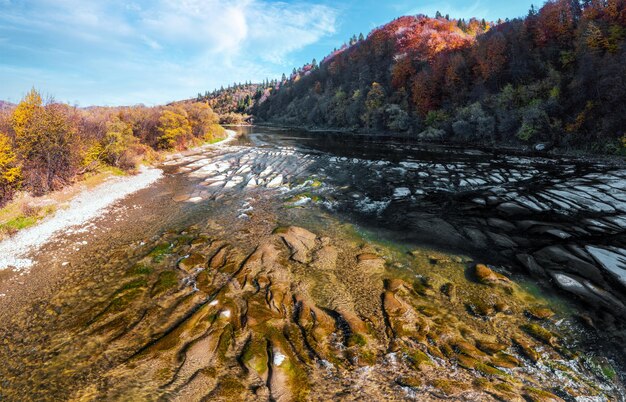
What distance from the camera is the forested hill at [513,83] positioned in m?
30.1

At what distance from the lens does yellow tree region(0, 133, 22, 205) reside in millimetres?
15594

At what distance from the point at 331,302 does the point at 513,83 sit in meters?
53.0

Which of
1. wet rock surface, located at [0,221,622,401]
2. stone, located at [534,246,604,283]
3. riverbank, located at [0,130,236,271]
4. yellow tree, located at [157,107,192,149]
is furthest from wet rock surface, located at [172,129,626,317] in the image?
yellow tree, located at [157,107,192,149]

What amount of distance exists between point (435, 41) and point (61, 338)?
76209mm

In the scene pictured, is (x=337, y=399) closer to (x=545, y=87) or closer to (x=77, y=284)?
(x=77, y=284)

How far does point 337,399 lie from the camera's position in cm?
559

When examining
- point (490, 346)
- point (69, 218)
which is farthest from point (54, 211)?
point (490, 346)

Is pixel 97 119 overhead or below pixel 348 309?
overhead

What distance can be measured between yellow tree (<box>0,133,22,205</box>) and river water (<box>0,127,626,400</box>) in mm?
5560

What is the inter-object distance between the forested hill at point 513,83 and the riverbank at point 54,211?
43.2 meters

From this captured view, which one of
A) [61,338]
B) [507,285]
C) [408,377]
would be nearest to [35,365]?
[61,338]

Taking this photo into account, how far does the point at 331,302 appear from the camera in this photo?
8.71 m

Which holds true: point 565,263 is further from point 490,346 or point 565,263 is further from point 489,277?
point 490,346

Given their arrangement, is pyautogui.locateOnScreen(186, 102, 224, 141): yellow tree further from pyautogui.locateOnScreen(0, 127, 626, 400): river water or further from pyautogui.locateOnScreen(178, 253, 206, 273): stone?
pyautogui.locateOnScreen(178, 253, 206, 273): stone
